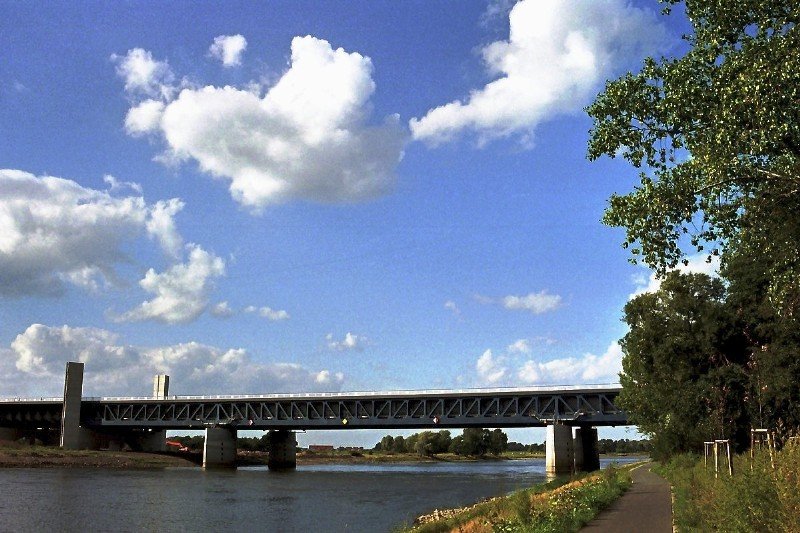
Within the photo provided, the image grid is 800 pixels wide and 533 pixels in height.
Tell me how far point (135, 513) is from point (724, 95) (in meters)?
43.8

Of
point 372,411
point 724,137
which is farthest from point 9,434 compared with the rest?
point 724,137

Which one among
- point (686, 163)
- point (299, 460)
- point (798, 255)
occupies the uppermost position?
point (686, 163)

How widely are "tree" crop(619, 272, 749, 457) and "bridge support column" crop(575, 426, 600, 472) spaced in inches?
2373

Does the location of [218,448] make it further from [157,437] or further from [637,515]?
[637,515]

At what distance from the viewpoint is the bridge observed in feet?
358

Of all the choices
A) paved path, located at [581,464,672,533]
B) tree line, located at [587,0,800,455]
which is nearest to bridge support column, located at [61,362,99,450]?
paved path, located at [581,464,672,533]

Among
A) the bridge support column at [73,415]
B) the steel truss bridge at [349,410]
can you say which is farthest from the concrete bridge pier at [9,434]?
the bridge support column at [73,415]

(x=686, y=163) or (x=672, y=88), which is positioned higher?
(x=672, y=88)

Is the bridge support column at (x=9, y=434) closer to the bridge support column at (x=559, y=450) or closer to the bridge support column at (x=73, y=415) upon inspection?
the bridge support column at (x=73, y=415)

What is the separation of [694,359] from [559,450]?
220ft

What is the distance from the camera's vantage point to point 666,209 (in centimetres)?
1916

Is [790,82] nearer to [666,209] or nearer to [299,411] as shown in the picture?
[666,209]

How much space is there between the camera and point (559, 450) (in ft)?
351

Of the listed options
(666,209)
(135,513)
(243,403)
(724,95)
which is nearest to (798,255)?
(666,209)
